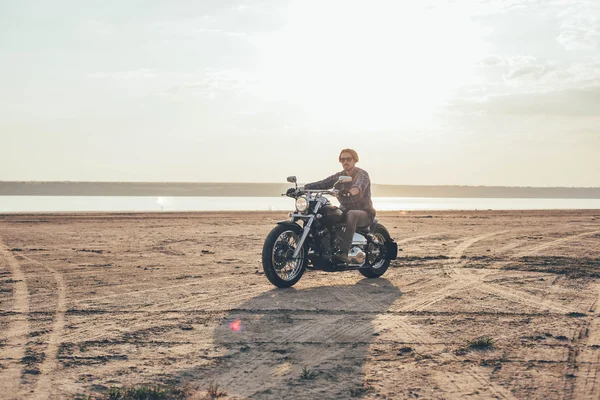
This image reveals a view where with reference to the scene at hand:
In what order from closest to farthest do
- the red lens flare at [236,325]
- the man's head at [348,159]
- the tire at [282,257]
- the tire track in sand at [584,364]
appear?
1. the tire track in sand at [584,364]
2. the red lens flare at [236,325]
3. the tire at [282,257]
4. the man's head at [348,159]

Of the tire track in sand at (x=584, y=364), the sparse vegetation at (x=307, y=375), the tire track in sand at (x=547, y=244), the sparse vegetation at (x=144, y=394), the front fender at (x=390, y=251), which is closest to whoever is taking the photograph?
the sparse vegetation at (x=144, y=394)

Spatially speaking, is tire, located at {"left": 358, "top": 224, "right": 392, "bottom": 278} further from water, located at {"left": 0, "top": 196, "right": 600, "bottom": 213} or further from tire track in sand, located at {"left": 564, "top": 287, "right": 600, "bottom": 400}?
water, located at {"left": 0, "top": 196, "right": 600, "bottom": 213}

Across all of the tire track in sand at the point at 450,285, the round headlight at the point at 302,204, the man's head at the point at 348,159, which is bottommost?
the tire track in sand at the point at 450,285

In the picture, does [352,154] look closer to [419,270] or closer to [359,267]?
[359,267]

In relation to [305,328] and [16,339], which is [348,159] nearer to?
[305,328]

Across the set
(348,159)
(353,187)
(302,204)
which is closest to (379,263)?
(353,187)

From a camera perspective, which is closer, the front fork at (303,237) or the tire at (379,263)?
the front fork at (303,237)

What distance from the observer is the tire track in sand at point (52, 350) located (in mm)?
4512

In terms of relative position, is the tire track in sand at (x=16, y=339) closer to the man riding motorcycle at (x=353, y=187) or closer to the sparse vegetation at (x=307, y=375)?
the sparse vegetation at (x=307, y=375)

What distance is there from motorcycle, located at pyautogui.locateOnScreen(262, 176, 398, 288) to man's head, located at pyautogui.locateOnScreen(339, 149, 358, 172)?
57 cm

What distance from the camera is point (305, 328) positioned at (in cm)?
645

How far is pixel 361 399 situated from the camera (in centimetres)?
433

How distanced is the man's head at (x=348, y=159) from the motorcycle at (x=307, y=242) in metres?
0.57

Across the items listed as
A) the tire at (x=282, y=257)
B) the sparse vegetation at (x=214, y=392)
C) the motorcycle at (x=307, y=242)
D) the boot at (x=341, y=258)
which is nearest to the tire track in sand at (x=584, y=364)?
the sparse vegetation at (x=214, y=392)
